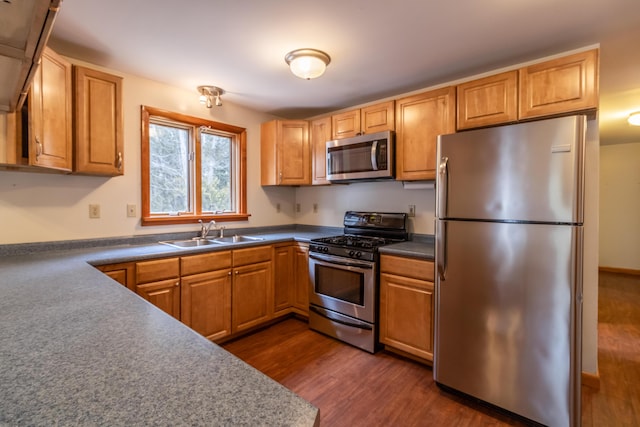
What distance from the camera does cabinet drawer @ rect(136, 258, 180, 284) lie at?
2.16m

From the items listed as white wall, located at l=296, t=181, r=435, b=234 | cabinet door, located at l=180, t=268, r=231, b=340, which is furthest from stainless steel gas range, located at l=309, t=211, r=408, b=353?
cabinet door, located at l=180, t=268, r=231, b=340

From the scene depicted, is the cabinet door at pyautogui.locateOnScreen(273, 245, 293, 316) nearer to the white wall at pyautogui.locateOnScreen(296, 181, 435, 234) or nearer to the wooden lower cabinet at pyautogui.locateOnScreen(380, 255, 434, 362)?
the white wall at pyautogui.locateOnScreen(296, 181, 435, 234)

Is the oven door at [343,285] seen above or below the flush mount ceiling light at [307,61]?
below

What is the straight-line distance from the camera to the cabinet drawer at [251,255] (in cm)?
273

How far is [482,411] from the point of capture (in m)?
1.87

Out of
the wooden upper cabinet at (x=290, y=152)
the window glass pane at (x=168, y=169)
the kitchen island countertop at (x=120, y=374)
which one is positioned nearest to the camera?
the kitchen island countertop at (x=120, y=374)

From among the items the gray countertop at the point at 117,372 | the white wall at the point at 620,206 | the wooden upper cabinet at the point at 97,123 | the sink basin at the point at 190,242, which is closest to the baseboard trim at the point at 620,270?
the white wall at the point at 620,206

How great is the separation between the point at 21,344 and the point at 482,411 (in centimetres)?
225

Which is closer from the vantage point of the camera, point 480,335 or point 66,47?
point 480,335

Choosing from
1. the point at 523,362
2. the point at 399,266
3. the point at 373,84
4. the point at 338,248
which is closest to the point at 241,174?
the point at 338,248

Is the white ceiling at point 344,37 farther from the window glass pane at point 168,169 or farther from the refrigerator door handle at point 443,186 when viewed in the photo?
the refrigerator door handle at point 443,186

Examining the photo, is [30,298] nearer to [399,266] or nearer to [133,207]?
[133,207]

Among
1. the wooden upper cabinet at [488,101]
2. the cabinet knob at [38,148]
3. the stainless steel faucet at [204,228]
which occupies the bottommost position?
the stainless steel faucet at [204,228]

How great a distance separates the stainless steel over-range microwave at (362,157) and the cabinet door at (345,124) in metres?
0.10
